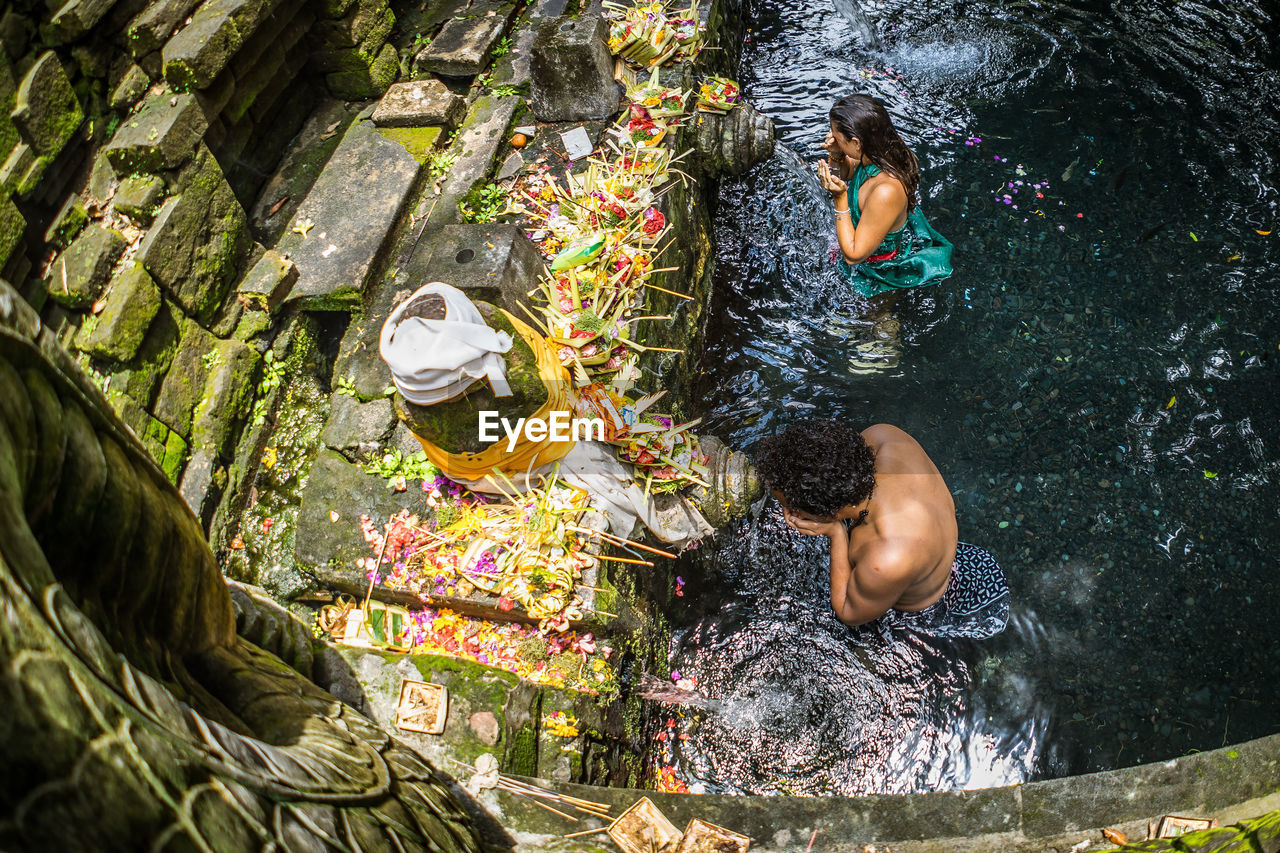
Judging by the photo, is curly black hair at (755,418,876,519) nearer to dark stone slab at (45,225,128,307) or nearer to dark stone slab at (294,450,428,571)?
dark stone slab at (294,450,428,571)

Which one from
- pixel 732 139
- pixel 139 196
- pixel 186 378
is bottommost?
pixel 732 139

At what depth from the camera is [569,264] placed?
4004mm

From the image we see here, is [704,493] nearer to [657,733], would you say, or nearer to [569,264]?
[657,733]

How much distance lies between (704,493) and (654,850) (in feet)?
5.86

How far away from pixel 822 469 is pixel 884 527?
14.8 inches

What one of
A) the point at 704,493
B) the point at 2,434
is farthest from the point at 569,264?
the point at 2,434

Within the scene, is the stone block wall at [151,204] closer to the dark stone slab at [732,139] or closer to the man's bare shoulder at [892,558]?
the dark stone slab at [732,139]

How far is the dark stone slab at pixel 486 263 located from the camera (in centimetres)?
344

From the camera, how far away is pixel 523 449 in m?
3.19

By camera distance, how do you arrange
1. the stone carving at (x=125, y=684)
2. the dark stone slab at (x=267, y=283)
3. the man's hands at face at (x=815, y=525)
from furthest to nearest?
1. the dark stone slab at (x=267, y=283)
2. the man's hands at face at (x=815, y=525)
3. the stone carving at (x=125, y=684)

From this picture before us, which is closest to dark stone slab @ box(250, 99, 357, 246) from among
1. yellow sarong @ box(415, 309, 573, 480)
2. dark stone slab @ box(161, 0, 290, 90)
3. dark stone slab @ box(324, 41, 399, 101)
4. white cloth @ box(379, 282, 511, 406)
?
dark stone slab @ box(324, 41, 399, 101)

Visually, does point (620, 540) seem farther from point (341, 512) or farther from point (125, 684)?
point (125, 684)

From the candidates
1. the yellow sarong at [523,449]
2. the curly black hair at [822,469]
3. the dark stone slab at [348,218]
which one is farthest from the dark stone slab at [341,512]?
the curly black hair at [822,469]
